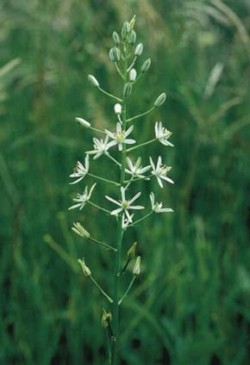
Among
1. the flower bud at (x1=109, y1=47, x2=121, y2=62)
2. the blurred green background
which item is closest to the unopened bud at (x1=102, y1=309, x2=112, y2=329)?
the flower bud at (x1=109, y1=47, x2=121, y2=62)

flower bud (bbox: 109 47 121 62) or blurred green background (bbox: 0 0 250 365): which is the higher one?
flower bud (bbox: 109 47 121 62)

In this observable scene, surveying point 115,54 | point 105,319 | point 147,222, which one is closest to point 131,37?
point 115,54

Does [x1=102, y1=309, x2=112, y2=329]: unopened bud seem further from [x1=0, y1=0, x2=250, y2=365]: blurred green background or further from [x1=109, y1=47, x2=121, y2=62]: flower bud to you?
[x1=0, y1=0, x2=250, y2=365]: blurred green background

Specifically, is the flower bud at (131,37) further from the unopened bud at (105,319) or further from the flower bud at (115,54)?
the unopened bud at (105,319)

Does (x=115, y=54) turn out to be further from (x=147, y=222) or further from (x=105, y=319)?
(x=147, y=222)

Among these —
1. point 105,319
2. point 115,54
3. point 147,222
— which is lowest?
point 147,222

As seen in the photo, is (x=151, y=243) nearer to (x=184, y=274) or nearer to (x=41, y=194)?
(x=184, y=274)

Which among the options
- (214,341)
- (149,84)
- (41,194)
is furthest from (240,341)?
(149,84)

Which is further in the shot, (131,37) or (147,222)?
(147,222)
